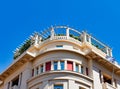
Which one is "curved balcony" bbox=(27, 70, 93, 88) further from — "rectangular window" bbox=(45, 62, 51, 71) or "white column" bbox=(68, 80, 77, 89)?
"rectangular window" bbox=(45, 62, 51, 71)

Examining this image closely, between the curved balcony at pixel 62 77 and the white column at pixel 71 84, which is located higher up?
the curved balcony at pixel 62 77

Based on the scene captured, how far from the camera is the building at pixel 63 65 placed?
34.2 m

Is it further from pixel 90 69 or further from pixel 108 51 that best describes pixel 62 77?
pixel 108 51

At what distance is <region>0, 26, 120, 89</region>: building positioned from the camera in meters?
34.2

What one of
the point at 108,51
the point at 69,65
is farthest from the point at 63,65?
the point at 108,51

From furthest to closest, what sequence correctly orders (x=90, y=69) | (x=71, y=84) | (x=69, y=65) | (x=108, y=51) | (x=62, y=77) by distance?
1. (x=108, y=51)
2. (x=90, y=69)
3. (x=69, y=65)
4. (x=62, y=77)
5. (x=71, y=84)

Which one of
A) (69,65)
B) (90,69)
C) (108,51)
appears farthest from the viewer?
(108,51)

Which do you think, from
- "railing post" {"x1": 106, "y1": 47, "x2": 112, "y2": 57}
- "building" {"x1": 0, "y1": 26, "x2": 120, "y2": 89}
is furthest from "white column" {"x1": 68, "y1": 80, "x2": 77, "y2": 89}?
"railing post" {"x1": 106, "y1": 47, "x2": 112, "y2": 57}

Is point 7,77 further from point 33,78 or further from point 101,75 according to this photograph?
point 101,75

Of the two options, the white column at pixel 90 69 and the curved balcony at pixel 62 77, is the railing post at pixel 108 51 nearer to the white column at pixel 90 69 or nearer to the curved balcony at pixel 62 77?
the white column at pixel 90 69

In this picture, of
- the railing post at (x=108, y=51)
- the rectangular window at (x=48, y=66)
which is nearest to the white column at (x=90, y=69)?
the rectangular window at (x=48, y=66)

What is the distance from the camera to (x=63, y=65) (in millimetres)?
35219

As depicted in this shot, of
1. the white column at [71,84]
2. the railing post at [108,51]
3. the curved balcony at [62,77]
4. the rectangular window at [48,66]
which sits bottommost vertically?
the white column at [71,84]

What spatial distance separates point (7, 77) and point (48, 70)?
777 cm
